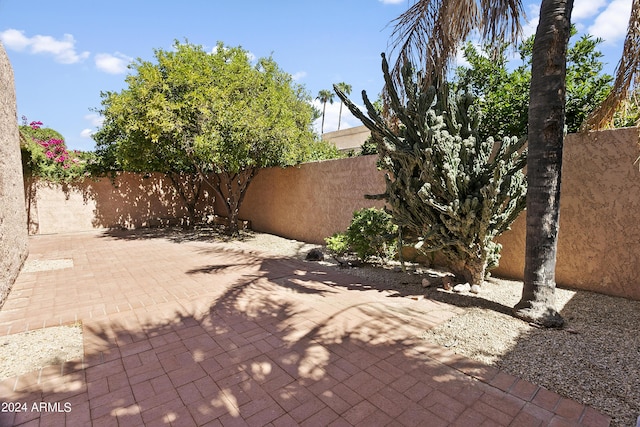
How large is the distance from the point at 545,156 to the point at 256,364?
420cm

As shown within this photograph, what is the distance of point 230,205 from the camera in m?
12.4

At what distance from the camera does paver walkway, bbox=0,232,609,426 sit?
2.46m

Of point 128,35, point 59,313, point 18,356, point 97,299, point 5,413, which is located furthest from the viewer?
point 128,35

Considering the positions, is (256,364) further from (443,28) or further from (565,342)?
(443,28)

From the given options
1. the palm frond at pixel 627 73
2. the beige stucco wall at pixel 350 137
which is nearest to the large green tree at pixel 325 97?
the beige stucco wall at pixel 350 137

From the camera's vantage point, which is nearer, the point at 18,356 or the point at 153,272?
the point at 18,356

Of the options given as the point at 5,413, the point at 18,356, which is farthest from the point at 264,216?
the point at 5,413

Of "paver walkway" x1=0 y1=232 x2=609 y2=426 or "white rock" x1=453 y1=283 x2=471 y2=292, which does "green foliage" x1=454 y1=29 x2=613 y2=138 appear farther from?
"paver walkway" x1=0 y1=232 x2=609 y2=426

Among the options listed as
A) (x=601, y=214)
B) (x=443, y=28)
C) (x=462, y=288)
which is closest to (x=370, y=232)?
(x=462, y=288)

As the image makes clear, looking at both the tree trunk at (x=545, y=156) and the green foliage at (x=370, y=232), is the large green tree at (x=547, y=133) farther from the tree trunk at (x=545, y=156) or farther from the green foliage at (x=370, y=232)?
the green foliage at (x=370, y=232)

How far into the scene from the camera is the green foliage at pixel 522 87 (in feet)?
20.8

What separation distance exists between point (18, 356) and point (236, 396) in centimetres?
264

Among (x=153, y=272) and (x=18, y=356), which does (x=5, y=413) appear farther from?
(x=153, y=272)

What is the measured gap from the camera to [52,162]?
12414mm
